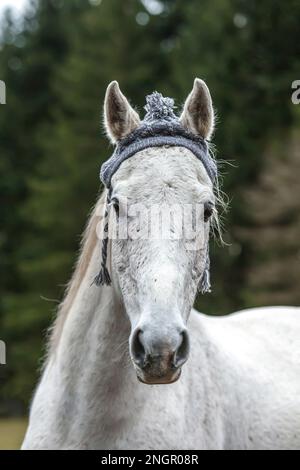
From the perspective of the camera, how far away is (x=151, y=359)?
11.8 feet

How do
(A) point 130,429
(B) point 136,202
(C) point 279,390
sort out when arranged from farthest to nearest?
(C) point 279,390, (A) point 130,429, (B) point 136,202

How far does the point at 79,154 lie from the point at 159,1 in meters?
10.8

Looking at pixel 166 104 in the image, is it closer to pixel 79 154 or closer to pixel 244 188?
pixel 244 188

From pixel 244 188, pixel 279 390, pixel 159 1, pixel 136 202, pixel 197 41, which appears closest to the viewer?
pixel 136 202

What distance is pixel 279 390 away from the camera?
17.8 ft

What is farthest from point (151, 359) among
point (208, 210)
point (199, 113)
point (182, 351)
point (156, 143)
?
point (199, 113)

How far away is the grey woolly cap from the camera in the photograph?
4.31 m

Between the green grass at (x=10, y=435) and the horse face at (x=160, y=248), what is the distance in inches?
424

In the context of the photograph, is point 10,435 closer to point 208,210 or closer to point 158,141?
point 158,141

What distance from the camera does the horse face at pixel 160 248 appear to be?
3625mm

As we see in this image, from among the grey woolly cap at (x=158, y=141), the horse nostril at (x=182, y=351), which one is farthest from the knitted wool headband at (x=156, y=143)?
the horse nostril at (x=182, y=351)

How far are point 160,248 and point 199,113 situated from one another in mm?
994

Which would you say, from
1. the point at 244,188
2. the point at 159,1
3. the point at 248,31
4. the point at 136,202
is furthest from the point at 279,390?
the point at 159,1

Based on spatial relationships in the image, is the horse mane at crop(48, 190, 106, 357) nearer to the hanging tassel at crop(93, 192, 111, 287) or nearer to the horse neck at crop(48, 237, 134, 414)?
the horse neck at crop(48, 237, 134, 414)
